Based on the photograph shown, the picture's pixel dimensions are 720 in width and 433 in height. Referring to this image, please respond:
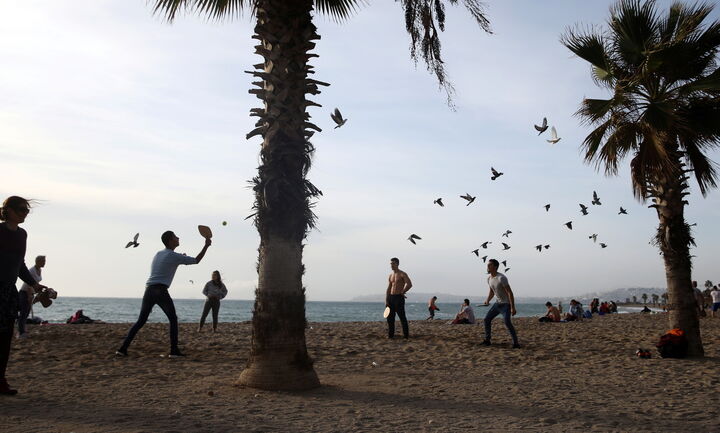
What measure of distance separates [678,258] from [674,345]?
4.78 ft

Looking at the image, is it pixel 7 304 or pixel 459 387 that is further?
pixel 459 387

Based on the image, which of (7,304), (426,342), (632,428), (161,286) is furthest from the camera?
(426,342)

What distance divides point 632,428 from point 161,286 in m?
6.12

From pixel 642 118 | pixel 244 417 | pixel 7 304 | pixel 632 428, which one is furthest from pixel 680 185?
pixel 7 304

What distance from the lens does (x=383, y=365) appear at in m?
8.22

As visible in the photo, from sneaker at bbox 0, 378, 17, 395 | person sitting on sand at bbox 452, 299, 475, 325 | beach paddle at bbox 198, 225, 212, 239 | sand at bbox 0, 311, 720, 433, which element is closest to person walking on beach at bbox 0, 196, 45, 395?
sneaker at bbox 0, 378, 17, 395

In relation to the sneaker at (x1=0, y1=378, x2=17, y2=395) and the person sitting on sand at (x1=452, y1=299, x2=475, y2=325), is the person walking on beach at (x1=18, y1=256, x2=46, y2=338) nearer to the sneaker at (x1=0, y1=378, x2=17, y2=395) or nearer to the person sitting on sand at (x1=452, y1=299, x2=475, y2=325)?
the sneaker at (x1=0, y1=378, x2=17, y2=395)

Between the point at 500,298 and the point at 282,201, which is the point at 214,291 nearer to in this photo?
the point at 500,298

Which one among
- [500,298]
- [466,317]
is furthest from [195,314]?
[500,298]

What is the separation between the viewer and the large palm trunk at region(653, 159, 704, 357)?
369 inches

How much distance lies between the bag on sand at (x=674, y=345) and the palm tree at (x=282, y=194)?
6128 millimetres

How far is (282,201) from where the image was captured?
601 cm

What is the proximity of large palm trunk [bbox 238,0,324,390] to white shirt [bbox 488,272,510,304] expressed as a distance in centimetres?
528

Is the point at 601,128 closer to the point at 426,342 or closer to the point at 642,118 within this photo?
the point at 642,118
